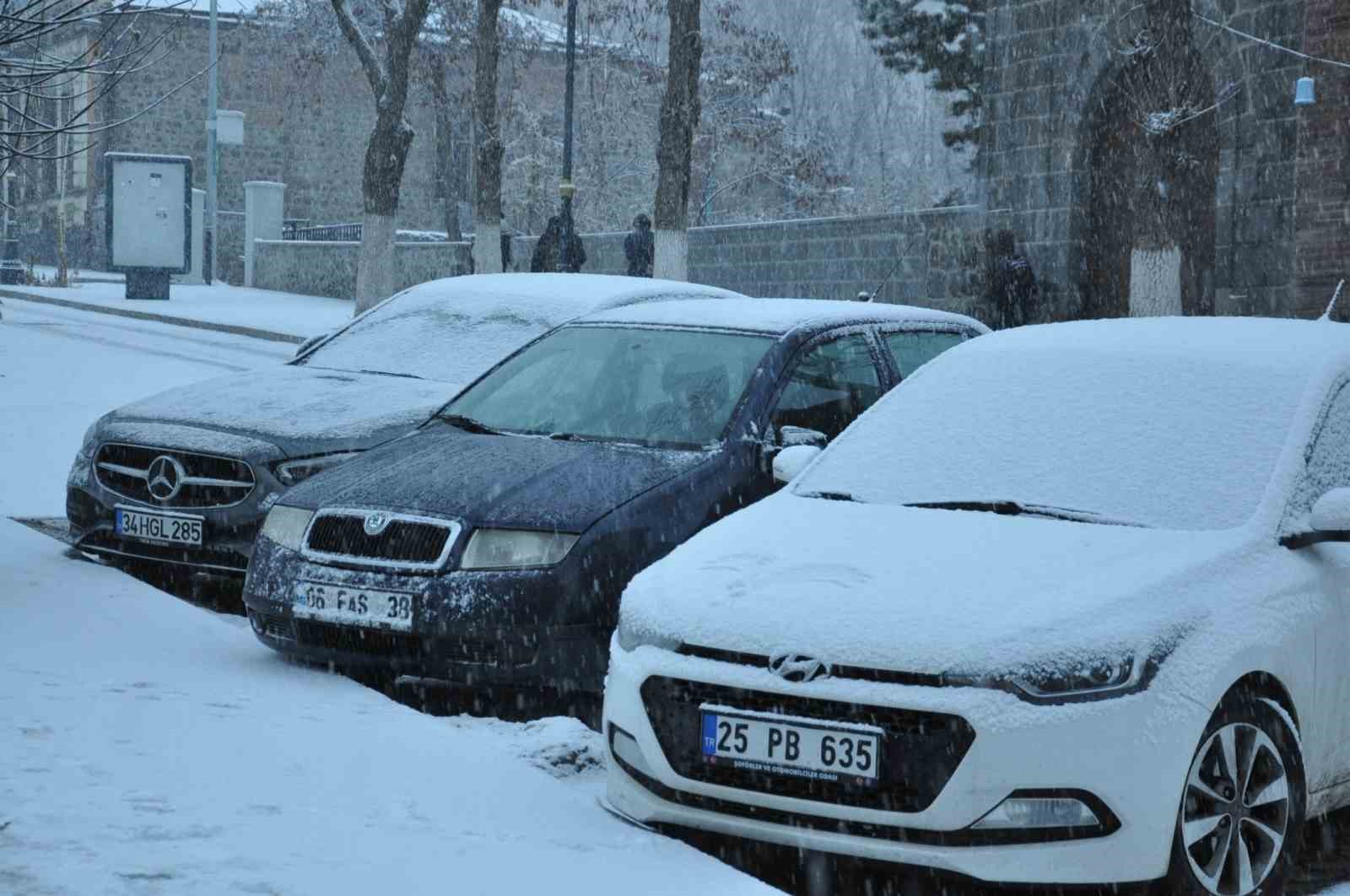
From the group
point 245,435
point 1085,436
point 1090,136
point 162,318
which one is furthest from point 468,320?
point 162,318

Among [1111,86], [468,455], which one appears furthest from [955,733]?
[1111,86]

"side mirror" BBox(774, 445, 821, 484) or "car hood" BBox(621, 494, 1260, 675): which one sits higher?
"side mirror" BBox(774, 445, 821, 484)

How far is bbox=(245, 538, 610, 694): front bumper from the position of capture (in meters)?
6.11

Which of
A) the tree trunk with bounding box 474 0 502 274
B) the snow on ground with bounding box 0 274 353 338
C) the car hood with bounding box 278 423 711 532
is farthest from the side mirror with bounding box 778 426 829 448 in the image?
the tree trunk with bounding box 474 0 502 274

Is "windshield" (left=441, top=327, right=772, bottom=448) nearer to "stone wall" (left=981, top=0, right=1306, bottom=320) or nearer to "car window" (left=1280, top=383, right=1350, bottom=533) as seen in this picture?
"car window" (left=1280, top=383, right=1350, bottom=533)

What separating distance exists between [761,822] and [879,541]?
0.89m

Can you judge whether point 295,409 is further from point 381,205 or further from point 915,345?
point 381,205

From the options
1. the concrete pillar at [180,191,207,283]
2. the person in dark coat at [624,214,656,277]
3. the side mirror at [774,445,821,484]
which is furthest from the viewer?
the concrete pillar at [180,191,207,283]

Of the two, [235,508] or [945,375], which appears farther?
[235,508]

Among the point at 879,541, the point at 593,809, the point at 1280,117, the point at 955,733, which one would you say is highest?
the point at 1280,117

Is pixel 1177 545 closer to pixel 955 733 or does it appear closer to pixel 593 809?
pixel 955 733

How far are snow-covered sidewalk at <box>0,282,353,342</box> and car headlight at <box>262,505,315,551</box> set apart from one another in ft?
65.8

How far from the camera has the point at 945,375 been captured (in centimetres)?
611

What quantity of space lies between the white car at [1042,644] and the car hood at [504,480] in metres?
0.93
